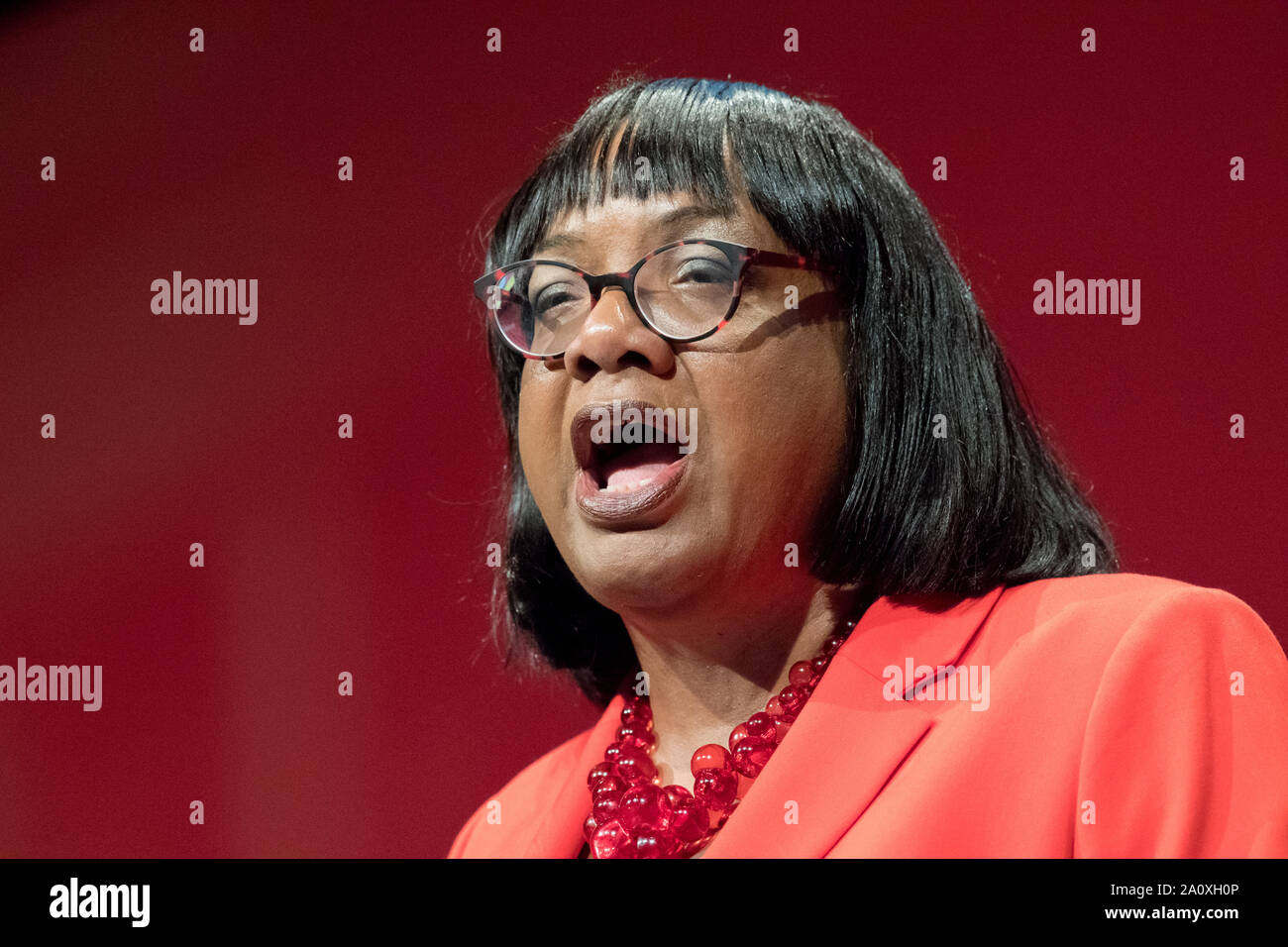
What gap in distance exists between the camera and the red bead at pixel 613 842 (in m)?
1.37

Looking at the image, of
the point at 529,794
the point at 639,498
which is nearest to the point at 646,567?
the point at 639,498

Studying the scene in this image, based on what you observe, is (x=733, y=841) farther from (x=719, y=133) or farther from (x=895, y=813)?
(x=719, y=133)

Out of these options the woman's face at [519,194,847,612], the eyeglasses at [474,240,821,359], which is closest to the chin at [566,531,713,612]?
the woman's face at [519,194,847,612]

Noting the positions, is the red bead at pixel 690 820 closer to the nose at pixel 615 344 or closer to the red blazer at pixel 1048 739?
the red blazer at pixel 1048 739

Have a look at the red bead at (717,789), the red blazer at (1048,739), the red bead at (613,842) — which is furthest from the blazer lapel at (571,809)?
the red blazer at (1048,739)

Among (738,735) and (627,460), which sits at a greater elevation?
(627,460)

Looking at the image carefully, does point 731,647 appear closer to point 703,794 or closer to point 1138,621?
point 703,794

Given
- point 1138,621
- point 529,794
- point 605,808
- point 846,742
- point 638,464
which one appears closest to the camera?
point 1138,621

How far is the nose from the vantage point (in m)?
1.29

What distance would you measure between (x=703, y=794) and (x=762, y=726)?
9 centimetres

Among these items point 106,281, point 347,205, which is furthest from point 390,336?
point 106,281

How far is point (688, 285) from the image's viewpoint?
1.33 m
